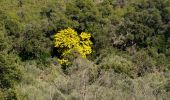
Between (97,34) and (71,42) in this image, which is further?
(97,34)

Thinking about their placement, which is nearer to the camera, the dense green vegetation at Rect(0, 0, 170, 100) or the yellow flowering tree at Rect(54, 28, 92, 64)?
the dense green vegetation at Rect(0, 0, 170, 100)

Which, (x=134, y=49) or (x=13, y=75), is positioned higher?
(x=13, y=75)

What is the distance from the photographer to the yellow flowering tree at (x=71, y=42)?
4059cm

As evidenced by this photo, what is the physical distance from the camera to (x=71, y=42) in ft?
134

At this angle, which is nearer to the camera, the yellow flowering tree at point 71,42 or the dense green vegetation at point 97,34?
the dense green vegetation at point 97,34

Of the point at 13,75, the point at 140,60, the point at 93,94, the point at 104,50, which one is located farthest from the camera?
the point at 104,50

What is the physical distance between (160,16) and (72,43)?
784 centimetres

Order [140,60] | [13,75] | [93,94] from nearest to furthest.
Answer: [93,94]
[13,75]
[140,60]

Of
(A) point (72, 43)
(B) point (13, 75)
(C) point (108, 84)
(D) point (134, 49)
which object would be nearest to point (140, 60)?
(D) point (134, 49)

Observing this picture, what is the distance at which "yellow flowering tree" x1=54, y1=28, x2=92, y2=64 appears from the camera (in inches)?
1598

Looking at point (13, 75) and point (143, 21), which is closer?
point (13, 75)

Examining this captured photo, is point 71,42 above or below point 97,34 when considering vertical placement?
below

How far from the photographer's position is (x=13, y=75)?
27156 mm

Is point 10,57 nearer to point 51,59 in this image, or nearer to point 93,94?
point 93,94
